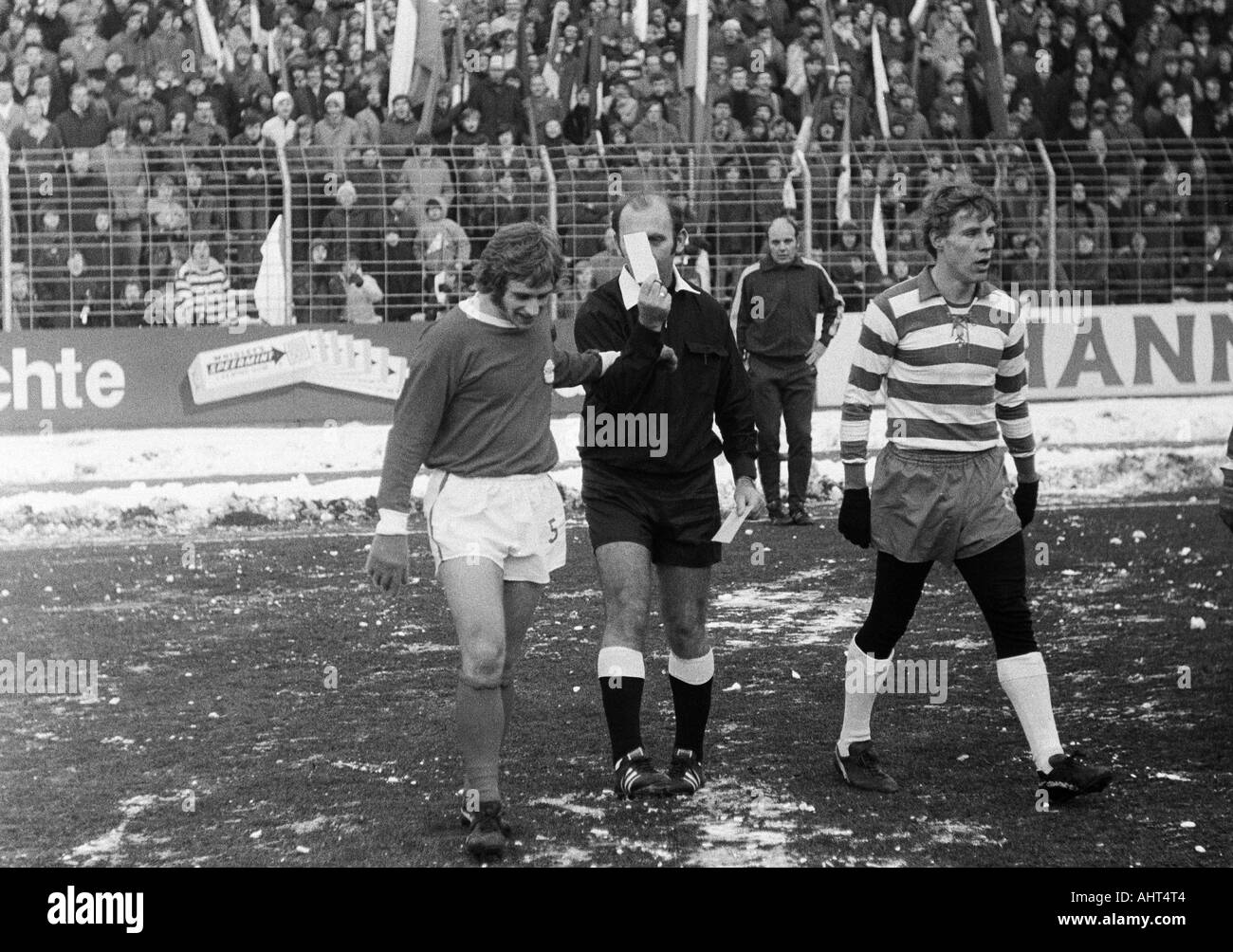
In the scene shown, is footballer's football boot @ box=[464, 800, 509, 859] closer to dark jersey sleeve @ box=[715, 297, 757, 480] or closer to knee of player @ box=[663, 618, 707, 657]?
knee of player @ box=[663, 618, 707, 657]

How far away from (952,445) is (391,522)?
1669mm

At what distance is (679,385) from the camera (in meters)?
5.49

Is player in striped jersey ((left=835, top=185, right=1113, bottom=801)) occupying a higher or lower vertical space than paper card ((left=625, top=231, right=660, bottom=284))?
lower

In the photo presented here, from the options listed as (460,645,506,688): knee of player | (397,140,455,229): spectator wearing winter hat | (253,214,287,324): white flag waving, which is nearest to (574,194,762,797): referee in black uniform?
(460,645,506,688): knee of player

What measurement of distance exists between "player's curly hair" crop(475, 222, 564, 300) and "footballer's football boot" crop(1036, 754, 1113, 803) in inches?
79.0

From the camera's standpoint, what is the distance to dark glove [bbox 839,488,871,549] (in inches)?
212

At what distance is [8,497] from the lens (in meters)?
12.0

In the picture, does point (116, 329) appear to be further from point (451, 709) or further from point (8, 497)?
point (451, 709)

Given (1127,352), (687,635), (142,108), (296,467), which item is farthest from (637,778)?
(1127,352)

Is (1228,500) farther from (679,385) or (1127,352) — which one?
(1127,352)

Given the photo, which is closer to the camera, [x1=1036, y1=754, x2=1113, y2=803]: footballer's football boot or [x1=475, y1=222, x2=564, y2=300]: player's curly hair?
[x1=475, y1=222, x2=564, y2=300]: player's curly hair

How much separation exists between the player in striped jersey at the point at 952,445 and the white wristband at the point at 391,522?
4.34 feet

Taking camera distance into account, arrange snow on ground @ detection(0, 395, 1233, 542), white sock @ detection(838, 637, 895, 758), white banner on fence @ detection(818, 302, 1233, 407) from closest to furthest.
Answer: white sock @ detection(838, 637, 895, 758), snow on ground @ detection(0, 395, 1233, 542), white banner on fence @ detection(818, 302, 1233, 407)
